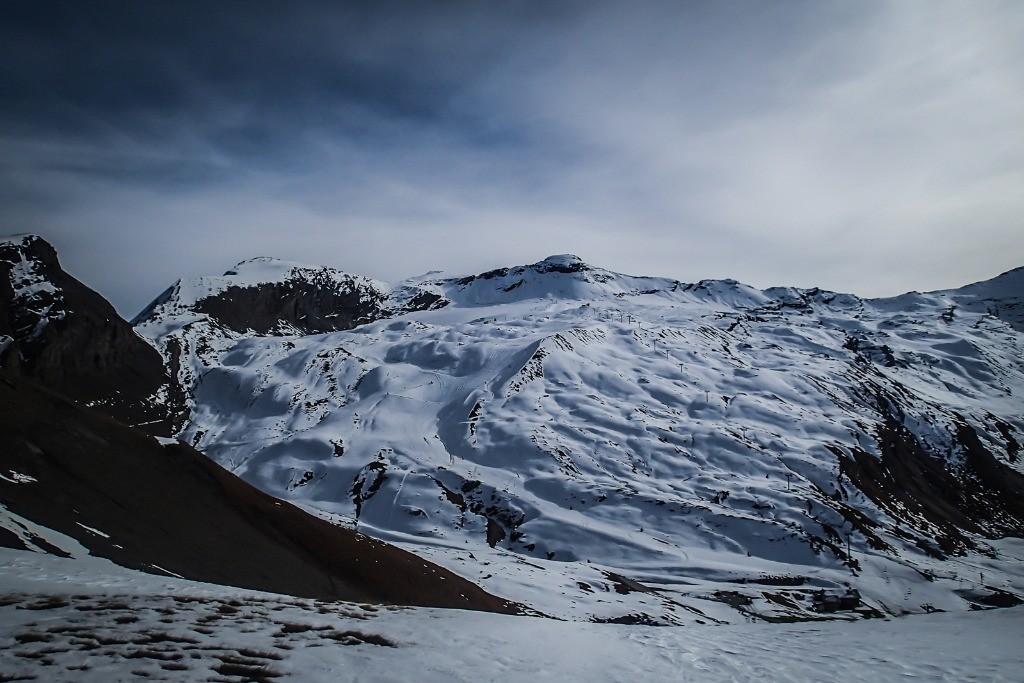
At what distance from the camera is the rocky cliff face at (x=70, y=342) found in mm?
107188

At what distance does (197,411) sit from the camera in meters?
146

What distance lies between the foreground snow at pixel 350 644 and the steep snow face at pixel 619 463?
37.5 meters

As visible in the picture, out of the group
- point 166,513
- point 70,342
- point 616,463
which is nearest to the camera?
point 166,513

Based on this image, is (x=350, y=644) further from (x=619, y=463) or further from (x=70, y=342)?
(x=70, y=342)

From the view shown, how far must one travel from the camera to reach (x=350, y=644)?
1416 cm

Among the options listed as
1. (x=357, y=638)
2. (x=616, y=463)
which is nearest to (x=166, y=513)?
(x=357, y=638)

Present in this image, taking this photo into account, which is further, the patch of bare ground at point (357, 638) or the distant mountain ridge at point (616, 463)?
the distant mountain ridge at point (616, 463)

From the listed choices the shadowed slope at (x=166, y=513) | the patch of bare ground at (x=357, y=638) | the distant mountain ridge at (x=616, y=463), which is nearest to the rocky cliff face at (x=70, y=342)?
the distant mountain ridge at (x=616, y=463)

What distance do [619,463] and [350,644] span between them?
121m

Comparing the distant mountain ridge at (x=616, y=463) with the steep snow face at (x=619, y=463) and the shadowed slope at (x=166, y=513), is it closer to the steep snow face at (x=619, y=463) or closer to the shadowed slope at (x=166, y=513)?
the steep snow face at (x=619, y=463)

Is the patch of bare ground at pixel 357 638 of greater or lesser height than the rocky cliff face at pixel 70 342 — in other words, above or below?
below

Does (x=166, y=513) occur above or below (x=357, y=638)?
below

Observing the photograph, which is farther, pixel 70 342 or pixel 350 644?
pixel 70 342

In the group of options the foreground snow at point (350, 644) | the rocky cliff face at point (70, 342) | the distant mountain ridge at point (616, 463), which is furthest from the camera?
the rocky cliff face at point (70, 342)
